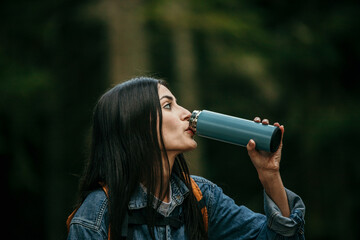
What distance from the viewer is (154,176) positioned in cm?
261

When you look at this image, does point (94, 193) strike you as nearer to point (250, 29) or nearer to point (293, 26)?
point (250, 29)

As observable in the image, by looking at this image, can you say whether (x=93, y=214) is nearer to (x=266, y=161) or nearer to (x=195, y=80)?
(x=266, y=161)

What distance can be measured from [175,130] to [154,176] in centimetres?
27

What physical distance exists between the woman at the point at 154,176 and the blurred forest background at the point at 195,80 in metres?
3.73

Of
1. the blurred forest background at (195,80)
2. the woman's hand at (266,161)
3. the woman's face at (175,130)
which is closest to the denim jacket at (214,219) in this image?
the woman's hand at (266,161)

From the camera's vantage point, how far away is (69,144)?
10.1m

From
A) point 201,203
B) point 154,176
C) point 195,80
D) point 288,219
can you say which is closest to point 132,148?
point 154,176

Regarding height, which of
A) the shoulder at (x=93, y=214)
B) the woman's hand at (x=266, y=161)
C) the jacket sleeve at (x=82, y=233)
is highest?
the woman's hand at (x=266, y=161)

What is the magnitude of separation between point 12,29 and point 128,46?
104 inches

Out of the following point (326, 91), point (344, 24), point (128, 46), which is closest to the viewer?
point (128, 46)

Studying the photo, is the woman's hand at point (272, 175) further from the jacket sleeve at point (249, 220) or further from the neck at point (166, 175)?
the neck at point (166, 175)

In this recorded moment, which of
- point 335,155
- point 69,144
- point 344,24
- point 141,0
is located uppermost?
point 344,24

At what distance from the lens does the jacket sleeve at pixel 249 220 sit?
2.56m

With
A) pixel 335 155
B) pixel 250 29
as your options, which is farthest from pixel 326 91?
pixel 250 29
